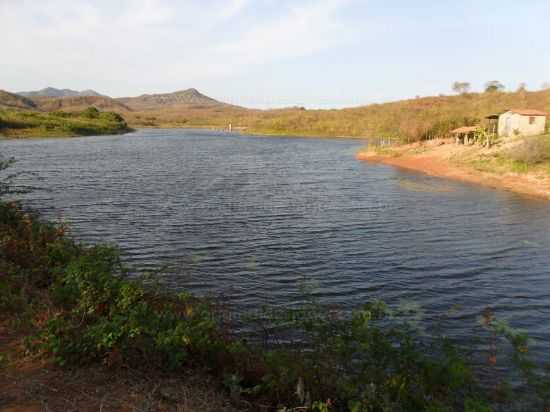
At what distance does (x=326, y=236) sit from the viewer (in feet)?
71.5

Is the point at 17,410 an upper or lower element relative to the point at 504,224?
upper

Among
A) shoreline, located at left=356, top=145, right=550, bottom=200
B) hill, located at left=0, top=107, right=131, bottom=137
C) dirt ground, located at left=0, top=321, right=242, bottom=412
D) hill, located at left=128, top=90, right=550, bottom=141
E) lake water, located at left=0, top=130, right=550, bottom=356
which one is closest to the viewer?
dirt ground, located at left=0, top=321, right=242, bottom=412

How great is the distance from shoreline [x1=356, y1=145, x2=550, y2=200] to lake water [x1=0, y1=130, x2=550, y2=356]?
2538 mm

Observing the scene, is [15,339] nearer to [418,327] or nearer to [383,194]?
[418,327]

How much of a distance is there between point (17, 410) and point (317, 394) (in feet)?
12.6

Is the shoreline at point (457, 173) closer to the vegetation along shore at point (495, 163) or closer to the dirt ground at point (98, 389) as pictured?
the vegetation along shore at point (495, 163)

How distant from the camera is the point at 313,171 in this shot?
161ft

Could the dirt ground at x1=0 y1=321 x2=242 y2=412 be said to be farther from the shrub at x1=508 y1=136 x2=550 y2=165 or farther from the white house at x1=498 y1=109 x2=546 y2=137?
the white house at x1=498 y1=109 x2=546 y2=137

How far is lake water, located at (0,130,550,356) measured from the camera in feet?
47.9

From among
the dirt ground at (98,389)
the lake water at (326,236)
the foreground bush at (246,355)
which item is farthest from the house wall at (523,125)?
the dirt ground at (98,389)

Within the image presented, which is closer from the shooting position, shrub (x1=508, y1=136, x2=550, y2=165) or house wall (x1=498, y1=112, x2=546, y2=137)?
shrub (x1=508, y1=136, x2=550, y2=165)

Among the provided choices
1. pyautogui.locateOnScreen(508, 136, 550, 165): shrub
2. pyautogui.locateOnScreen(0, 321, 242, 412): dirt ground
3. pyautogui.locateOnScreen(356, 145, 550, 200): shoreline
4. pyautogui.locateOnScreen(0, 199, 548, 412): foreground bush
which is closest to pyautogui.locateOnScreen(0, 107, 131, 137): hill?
pyautogui.locateOnScreen(356, 145, 550, 200): shoreline

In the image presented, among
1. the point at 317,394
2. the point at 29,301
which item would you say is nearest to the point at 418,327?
the point at 317,394

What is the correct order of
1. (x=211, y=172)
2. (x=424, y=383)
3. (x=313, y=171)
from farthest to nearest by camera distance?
(x=313, y=171) → (x=211, y=172) → (x=424, y=383)
